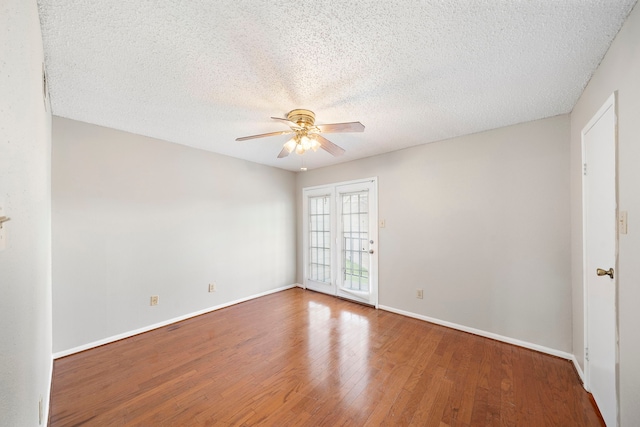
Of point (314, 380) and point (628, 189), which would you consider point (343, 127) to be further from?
point (314, 380)

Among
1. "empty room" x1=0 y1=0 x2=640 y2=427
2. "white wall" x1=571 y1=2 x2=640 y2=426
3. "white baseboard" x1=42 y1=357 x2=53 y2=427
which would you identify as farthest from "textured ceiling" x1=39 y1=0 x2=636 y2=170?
"white baseboard" x1=42 y1=357 x2=53 y2=427

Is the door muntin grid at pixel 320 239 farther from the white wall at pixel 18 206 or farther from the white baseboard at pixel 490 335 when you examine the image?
the white wall at pixel 18 206

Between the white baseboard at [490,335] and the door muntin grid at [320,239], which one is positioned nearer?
the white baseboard at [490,335]

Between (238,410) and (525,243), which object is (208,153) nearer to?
(238,410)

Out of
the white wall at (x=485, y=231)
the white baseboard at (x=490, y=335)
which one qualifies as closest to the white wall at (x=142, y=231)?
the white wall at (x=485, y=231)

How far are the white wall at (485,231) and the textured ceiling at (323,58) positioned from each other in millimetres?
454

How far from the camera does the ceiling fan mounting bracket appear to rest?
218 cm

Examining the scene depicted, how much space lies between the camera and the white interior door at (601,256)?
5.00 feet

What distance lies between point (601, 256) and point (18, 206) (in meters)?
3.23

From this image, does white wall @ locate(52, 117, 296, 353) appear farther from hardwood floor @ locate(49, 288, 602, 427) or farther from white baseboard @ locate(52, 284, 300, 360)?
hardwood floor @ locate(49, 288, 602, 427)

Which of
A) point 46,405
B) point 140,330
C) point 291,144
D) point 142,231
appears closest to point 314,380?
point 46,405

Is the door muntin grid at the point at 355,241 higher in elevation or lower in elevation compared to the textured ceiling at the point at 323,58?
lower

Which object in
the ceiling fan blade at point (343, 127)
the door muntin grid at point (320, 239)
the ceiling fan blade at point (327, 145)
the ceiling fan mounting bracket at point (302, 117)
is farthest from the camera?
the door muntin grid at point (320, 239)

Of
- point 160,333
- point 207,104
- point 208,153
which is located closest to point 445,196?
point 207,104
